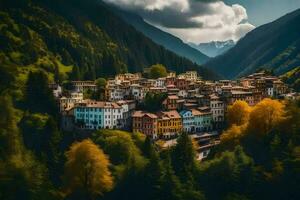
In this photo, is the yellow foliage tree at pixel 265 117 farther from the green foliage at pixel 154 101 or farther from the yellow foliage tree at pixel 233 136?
the green foliage at pixel 154 101

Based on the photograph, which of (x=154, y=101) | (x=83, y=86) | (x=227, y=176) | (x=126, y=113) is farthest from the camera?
(x=83, y=86)

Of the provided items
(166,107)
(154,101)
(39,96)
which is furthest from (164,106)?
(39,96)

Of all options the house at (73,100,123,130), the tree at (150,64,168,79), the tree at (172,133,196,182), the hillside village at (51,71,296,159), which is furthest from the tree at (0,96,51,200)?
the tree at (150,64,168,79)

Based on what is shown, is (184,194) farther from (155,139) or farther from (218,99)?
(218,99)

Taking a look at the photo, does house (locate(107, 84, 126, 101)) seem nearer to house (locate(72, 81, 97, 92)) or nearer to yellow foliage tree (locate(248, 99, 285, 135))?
house (locate(72, 81, 97, 92))

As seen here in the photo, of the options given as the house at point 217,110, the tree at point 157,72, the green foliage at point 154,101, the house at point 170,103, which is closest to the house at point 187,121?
the house at point 170,103

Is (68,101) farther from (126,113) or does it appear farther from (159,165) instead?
(159,165)
